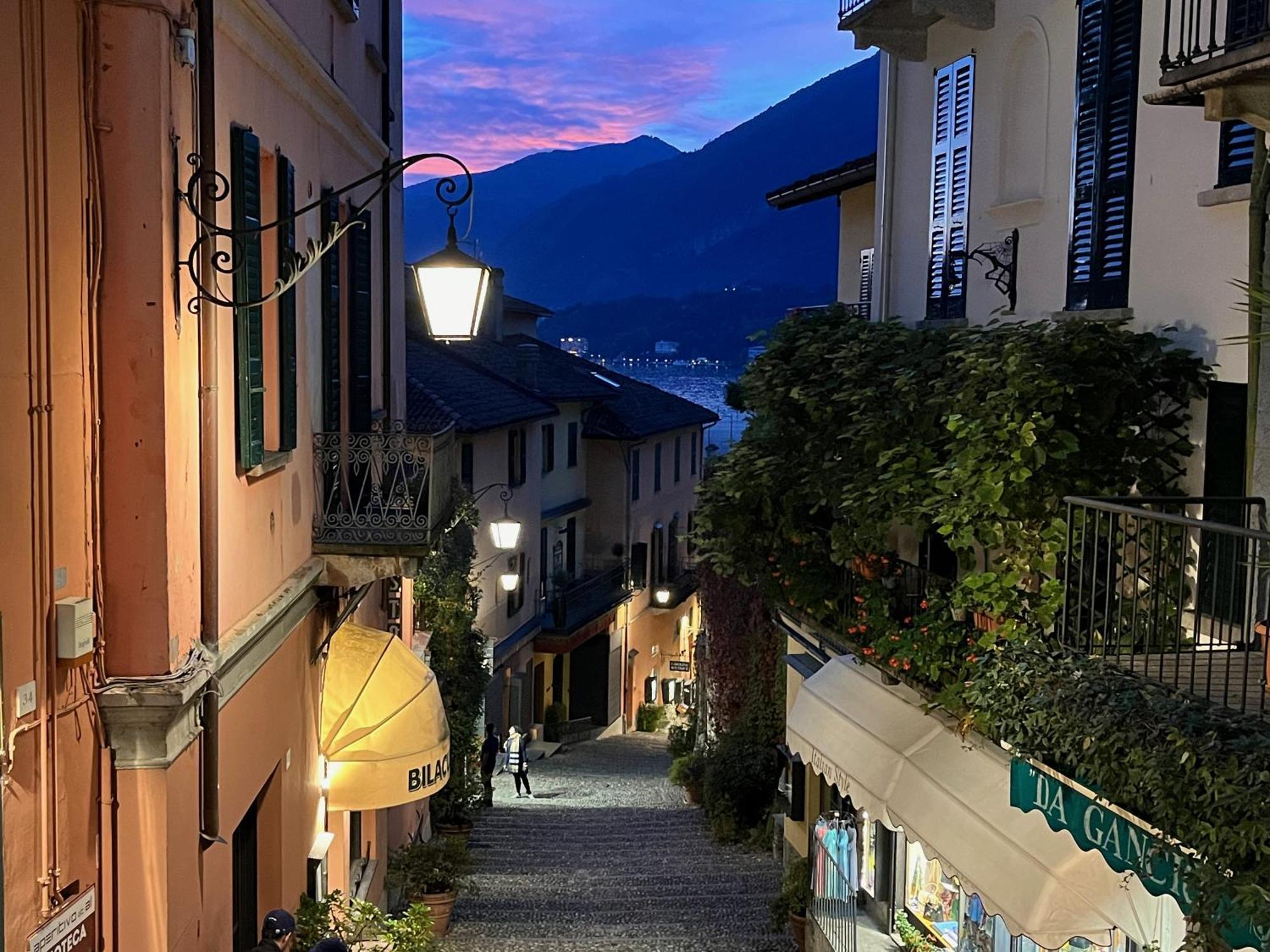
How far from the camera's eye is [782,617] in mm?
15727

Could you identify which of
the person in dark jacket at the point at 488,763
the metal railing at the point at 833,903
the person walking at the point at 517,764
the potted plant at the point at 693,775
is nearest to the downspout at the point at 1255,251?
the metal railing at the point at 833,903

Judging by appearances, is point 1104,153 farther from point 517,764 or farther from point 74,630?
point 517,764

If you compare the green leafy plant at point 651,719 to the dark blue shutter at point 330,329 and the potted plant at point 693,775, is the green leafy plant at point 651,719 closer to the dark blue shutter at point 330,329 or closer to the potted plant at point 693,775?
the potted plant at point 693,775

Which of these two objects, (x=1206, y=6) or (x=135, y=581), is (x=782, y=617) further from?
A: (x=135, y=581)

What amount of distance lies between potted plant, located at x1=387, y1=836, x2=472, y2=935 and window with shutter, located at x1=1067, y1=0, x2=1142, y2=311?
9.58 metres

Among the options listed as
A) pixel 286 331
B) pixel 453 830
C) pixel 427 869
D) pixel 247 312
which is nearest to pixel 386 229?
pixel 286 331

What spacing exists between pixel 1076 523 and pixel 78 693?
602 centimetres

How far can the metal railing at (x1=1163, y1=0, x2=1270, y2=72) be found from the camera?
21.0ft

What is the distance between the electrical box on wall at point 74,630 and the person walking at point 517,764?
21678mm

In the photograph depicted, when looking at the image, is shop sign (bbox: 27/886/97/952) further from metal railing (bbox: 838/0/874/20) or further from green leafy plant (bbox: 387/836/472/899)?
metal railing (bbox: 838/0/874/20)

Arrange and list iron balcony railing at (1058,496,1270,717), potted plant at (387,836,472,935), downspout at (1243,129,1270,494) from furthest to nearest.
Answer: potted plant at (387,836,472,935), downspout at (1243,129,1270,494), iron balcony railing at (1058,496,1270,717)

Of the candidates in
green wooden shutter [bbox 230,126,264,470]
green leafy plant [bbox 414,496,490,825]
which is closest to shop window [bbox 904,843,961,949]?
green wooden shutter [bbox 230,126,264,470]

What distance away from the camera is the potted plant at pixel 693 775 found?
918 inches

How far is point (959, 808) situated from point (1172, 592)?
1.94 metres
